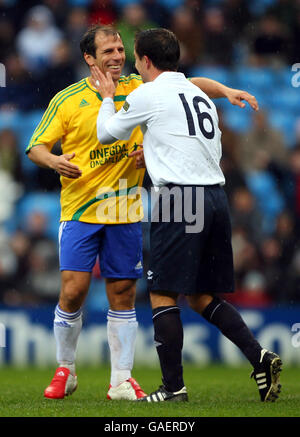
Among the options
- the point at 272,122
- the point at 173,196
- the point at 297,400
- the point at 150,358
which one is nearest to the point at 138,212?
the point at 173,196

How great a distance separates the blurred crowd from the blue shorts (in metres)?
4.15

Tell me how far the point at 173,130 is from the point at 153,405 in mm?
1556

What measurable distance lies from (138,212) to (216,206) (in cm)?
87

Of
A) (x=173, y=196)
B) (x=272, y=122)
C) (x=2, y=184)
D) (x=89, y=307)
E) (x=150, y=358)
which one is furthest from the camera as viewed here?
(x=272, y=122)

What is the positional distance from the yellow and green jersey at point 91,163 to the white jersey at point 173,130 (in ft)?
1.81

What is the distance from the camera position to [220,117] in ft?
37.0

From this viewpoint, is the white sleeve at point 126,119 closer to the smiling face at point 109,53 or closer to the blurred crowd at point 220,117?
the smiling face at point 109,53

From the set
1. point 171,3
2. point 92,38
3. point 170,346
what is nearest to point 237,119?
point 171,3

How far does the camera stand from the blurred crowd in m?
10.1

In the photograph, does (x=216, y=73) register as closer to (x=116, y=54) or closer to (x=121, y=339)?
(x=116, y=54)

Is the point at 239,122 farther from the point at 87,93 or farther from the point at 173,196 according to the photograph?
the point at 173,196

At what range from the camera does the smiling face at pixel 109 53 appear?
19.0 ft

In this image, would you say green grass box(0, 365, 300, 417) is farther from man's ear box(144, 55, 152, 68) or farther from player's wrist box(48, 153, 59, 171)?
man's ear box(144, 55, 152, 68)
